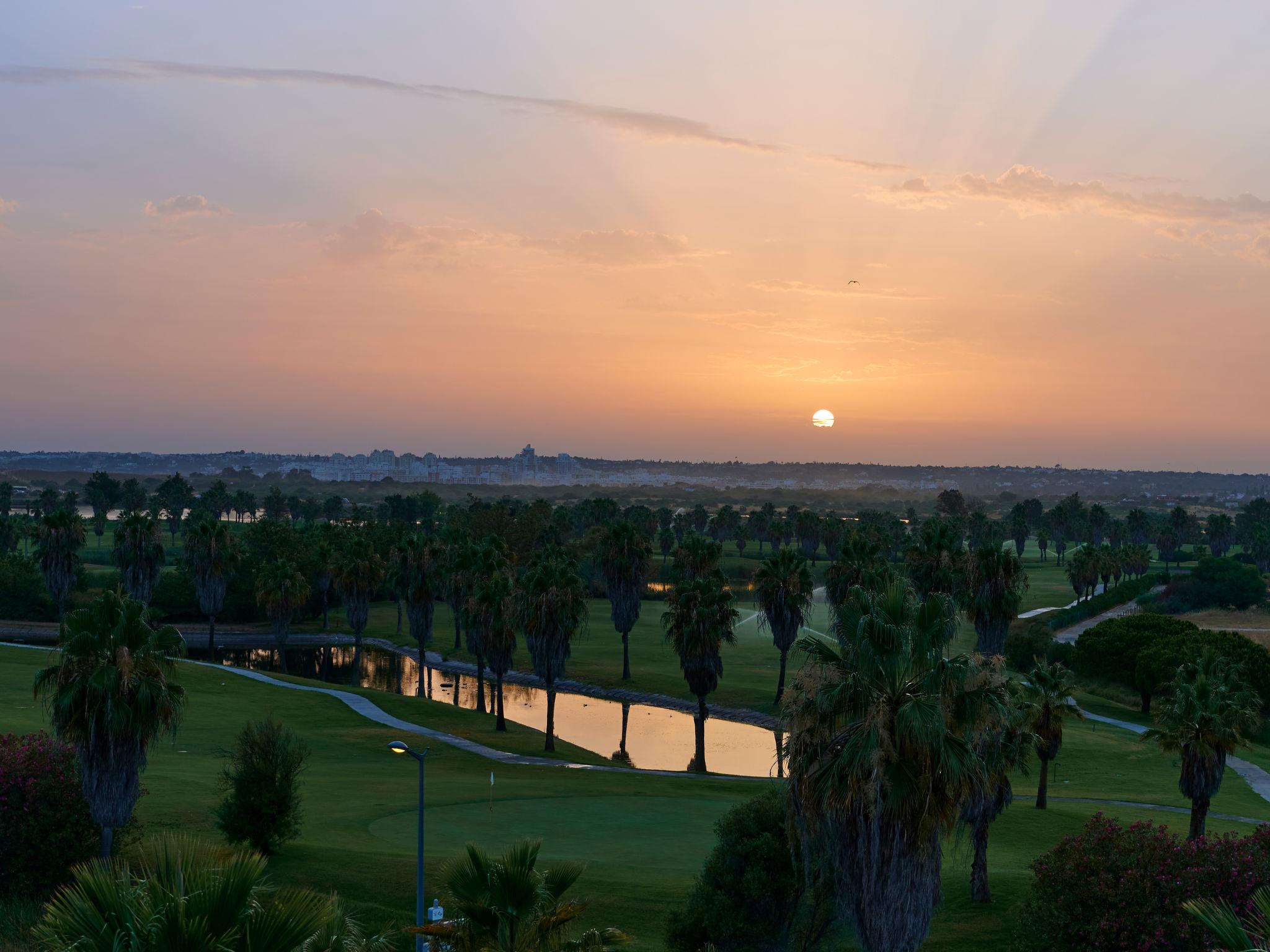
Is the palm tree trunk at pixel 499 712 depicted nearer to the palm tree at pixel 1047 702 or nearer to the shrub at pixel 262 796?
the shrub at pixel 262 796

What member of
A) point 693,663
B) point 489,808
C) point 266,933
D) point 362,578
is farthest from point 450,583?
point 266,933

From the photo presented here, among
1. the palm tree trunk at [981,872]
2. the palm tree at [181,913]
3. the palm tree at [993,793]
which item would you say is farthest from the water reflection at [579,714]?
the palm tree at [181,913]

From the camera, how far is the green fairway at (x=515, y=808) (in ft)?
97.0

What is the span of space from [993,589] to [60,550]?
72.9m

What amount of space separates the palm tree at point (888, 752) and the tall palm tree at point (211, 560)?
252 feet

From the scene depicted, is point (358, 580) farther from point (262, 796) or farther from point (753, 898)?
point (753, 898)

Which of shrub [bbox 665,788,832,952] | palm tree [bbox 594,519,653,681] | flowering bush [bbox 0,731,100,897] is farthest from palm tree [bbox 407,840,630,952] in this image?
palm tree [bbox 594,519,653,681]

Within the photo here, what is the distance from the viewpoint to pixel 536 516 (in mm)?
139875

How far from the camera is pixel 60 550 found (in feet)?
290

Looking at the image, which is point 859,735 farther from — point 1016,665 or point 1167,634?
point 1016,665

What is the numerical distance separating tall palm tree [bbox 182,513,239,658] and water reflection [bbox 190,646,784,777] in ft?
18.4

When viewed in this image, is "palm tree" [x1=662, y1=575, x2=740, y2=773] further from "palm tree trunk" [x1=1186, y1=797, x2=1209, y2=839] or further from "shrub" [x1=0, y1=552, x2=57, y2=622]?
"shrub" [x1=0, y1=552, x2=57, y2=622]

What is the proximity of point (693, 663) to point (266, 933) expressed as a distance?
50187 mm

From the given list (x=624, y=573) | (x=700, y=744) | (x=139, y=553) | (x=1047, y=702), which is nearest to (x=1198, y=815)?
(x=1047, y=702)
